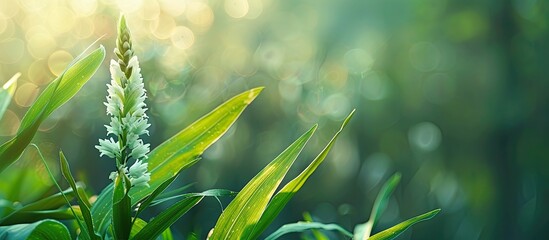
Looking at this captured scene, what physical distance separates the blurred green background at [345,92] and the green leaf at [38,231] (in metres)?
2.75

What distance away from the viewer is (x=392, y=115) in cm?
497

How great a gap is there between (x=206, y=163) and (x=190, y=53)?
2.12 feet

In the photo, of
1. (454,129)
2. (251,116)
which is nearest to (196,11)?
A: (251,116)

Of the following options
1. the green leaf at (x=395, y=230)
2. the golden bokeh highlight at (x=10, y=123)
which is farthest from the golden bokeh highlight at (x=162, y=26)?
the green leaf at (x=395, y=230)

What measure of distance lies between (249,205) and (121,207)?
0.15m

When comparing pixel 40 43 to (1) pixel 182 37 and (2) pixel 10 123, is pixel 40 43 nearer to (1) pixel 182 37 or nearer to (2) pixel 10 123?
(2) pixel 10 123

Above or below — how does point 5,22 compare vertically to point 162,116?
above

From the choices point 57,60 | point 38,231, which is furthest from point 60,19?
point 38,231

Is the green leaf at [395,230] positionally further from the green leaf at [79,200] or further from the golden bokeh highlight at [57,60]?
the golden bokeh highlight at [57,60]

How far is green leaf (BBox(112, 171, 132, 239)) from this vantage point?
0.83m

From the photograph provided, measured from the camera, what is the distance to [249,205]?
94cm

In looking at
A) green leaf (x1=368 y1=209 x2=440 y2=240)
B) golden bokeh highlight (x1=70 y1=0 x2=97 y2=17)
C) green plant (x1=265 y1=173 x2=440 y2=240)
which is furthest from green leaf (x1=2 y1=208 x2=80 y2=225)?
golden bokeh highlight (x1=70 y1=0 x2=97 y2=17)

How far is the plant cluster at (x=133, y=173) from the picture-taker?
833mm

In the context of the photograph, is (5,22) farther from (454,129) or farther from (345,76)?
(454,129)
